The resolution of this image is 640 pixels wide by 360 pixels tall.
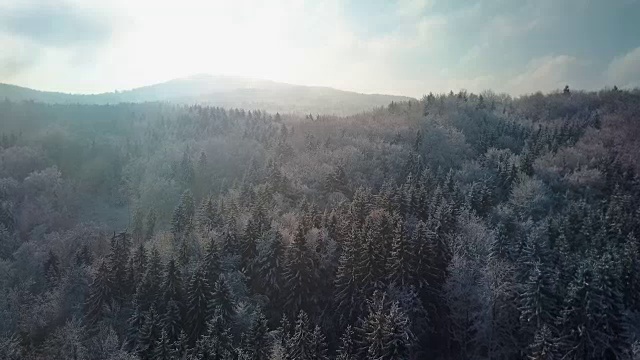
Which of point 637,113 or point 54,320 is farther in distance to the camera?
point 637,113

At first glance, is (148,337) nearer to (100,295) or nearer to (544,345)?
(100,295)

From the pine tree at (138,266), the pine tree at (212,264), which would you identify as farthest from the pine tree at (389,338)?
the pine tree at (138,266)

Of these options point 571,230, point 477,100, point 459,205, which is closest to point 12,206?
point 459,205

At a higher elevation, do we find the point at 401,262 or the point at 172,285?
the point at 401,262

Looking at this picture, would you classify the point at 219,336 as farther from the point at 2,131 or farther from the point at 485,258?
the point at 2,131

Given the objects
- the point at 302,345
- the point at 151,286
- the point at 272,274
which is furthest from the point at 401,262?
the point at 151,286

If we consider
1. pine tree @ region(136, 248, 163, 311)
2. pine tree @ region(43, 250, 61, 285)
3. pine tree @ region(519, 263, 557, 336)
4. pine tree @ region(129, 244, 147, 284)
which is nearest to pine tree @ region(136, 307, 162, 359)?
pine tree @ region(136, 248, 163, 311)

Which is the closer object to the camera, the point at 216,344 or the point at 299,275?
the point at 216,344

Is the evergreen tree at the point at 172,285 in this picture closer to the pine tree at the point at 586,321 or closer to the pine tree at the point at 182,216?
the pine tree at the point at 182,216
